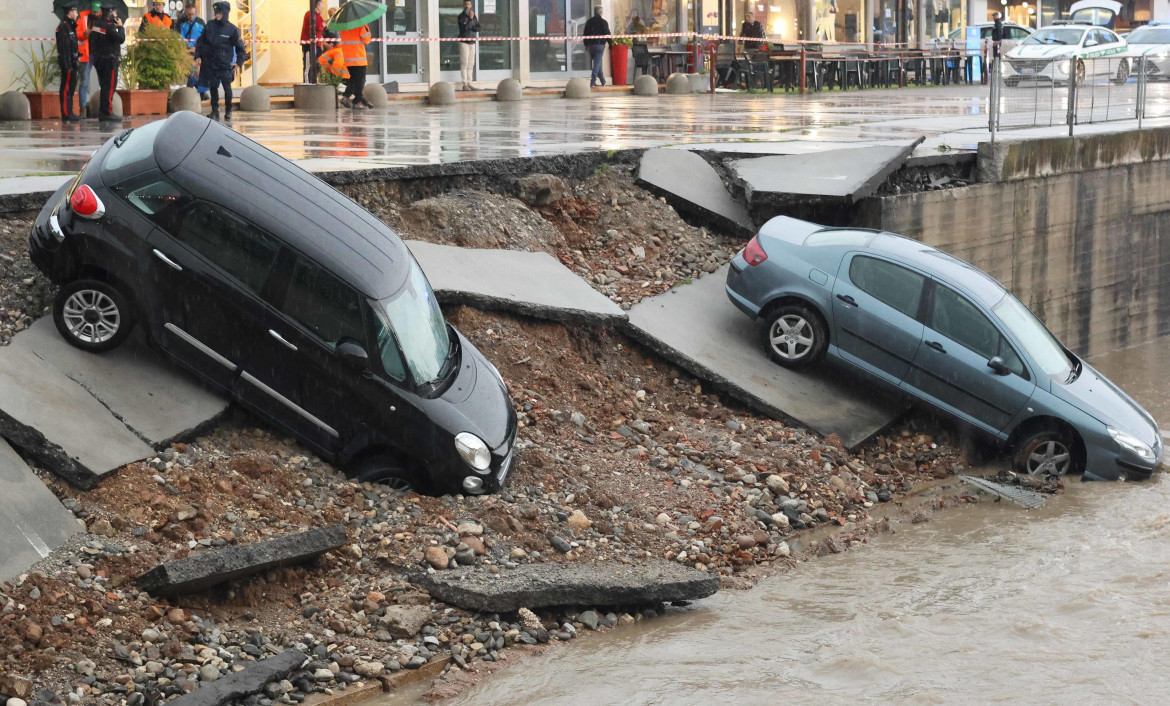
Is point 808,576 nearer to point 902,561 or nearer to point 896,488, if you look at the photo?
point 902,561

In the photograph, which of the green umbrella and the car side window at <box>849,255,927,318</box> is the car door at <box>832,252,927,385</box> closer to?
the car side window at <box>849,255,927,318</box>

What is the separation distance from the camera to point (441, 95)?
28016mm

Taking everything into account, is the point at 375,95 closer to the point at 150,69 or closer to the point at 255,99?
the point at 255,99

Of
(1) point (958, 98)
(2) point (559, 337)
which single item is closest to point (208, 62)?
(2) point (559, 337)

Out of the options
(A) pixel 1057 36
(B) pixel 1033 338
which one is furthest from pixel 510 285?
(A) pixel 1057 36

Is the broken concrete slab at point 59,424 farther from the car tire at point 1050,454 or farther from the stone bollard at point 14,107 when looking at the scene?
the stone bollard at point 14,107

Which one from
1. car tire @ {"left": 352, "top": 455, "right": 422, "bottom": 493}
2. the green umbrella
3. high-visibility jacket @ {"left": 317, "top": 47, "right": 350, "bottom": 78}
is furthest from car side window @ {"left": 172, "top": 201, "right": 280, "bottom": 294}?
high-visibility jacket @ {"left": 317, "top": 47, "right": 350, "bottom": 78}

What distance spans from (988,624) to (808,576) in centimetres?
124

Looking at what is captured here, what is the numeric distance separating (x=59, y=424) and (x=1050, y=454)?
8175 millimetres

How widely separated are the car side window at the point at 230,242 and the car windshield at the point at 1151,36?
128 ft

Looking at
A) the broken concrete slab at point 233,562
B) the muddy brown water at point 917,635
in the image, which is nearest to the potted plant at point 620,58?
the muddy brown water at point 917,635

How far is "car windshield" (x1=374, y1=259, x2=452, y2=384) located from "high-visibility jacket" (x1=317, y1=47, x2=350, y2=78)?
17.3m

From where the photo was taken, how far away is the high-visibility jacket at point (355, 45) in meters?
25.4

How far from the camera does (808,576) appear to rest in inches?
354
